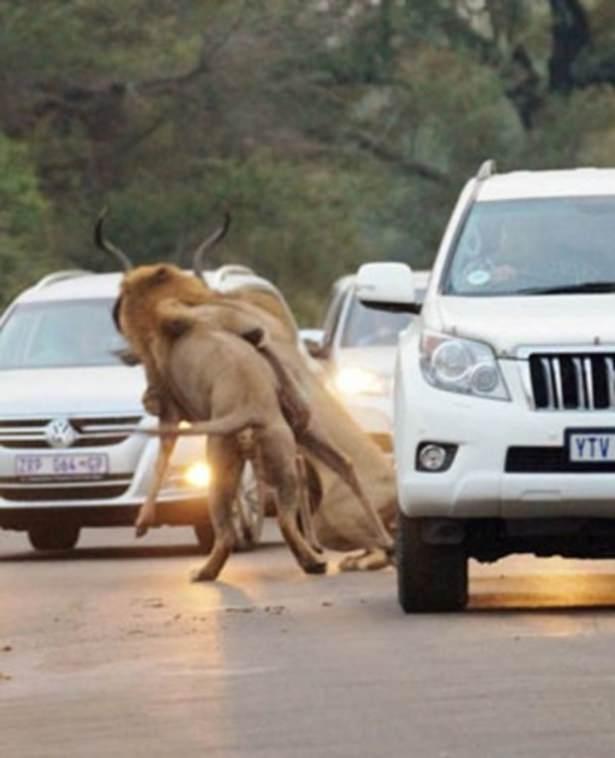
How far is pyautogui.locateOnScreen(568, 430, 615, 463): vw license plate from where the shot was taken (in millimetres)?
12539

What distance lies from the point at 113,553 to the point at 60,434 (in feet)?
2.60

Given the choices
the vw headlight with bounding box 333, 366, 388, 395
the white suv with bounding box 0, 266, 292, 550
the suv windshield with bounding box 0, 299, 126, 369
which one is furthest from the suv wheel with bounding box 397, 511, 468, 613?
the vw headlight with bounding box 333, 366, 388, 395

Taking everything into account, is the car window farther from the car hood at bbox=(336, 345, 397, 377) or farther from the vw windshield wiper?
the vw windshield wiper

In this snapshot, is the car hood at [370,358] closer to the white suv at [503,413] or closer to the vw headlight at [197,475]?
the vw headlight at [197,475]

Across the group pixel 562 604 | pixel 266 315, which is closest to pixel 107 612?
pixel 562 604

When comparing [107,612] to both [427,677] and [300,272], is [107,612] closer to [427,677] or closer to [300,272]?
[427,677]

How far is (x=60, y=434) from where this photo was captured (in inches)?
753

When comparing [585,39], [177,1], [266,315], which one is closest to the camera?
[266,315]

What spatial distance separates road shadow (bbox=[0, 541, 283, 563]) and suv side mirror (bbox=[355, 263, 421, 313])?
5015mm

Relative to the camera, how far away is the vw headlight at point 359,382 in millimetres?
22359

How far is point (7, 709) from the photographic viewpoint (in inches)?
409

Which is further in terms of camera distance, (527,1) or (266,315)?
(527,1)

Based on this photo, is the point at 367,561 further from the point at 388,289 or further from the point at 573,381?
the point at 573,381

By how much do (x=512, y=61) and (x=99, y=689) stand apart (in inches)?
1720
